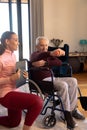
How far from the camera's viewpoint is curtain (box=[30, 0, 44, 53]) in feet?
17.0

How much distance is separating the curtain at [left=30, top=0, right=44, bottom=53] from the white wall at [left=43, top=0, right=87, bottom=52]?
0.31m

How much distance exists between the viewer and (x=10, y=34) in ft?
7.72

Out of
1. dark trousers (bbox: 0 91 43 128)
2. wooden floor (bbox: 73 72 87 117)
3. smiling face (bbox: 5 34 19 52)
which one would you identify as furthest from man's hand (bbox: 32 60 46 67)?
wooden floor (bbox: 73 72 87 117)

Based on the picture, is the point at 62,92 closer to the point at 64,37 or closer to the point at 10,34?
the point at 10,34

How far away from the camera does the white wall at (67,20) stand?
5.57 metres

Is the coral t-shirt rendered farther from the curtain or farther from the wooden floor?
the curtain

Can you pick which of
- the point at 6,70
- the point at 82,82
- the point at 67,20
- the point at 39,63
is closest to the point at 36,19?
the point at 67,20

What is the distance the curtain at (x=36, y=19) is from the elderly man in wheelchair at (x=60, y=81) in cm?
254

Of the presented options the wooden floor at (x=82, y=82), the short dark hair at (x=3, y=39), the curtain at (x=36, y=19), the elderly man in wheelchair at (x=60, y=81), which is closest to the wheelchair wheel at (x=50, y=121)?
the elderly man in wheelchair at (x=60, y=81)

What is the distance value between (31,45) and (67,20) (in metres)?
1.13

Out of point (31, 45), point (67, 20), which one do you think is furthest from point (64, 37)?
point (31, 45)

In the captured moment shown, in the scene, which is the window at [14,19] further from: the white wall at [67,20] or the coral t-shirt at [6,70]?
the coral t-shirt at [6,70]

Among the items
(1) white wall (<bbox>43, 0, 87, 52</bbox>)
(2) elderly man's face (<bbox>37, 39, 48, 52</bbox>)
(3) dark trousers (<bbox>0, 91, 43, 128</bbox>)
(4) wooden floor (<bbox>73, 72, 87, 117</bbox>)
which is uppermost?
(1) white wall (<bbox>43, 0, 87, 52</bbox>)

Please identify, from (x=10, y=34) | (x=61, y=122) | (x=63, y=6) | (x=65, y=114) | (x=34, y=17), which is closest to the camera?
(x=10, y=34)
